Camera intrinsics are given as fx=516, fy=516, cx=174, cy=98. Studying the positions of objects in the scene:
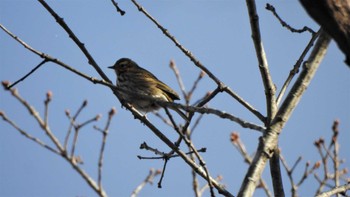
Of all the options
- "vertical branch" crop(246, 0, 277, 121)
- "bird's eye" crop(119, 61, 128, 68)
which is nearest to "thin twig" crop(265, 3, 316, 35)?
"vertical branch" crop(246, 0, 277, 121)

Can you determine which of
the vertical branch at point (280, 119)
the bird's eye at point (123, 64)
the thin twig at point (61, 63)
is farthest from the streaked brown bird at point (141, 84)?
the vertical branch at point (280, 119)

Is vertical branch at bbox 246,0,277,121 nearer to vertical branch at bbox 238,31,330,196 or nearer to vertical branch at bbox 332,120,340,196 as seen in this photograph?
vertical branch at bbox 238,31,330,196

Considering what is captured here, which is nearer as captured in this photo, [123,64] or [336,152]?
[336,152]

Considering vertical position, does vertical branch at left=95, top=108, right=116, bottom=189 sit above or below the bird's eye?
below

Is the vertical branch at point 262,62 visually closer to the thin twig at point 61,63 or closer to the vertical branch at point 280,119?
the vertical branch at point 280,119

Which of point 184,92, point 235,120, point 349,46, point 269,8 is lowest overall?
point 349,46

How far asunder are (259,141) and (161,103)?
28.7 inches

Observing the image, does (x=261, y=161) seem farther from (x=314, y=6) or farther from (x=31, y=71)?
(x=31, y=71)

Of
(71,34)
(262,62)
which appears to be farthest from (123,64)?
(262,62)

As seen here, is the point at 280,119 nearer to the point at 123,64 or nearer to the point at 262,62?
the point at 262,62

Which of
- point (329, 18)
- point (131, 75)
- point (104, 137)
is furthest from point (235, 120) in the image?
point (131, 75)

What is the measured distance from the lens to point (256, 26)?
4219mm

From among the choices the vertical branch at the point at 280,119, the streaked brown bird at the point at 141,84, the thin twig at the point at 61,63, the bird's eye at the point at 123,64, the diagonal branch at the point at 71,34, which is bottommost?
the vertical branch at the point at 280,119

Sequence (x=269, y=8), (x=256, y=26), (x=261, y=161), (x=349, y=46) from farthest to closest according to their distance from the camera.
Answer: (x=269, y=8) < (x=256, y=26) < (x=261, y=161) < (x=349, y=46)
